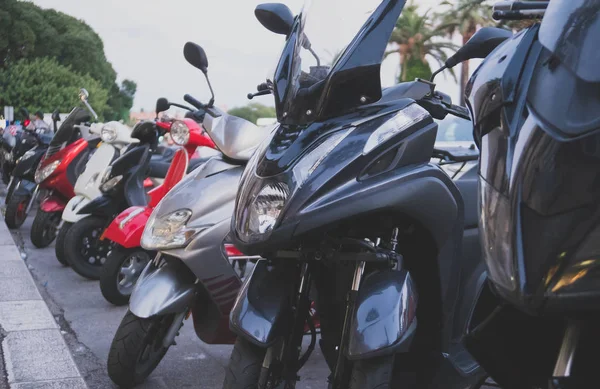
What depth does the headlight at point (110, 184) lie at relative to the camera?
620 centimetres

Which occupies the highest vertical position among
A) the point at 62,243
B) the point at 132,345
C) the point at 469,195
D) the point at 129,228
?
the point at 469,195

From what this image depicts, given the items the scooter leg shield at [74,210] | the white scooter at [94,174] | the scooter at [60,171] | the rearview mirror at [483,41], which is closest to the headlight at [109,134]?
the white scooter at [94,174]

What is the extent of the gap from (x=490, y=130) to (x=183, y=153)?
3752 millimetres

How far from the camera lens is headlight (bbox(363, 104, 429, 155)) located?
244 centimetres

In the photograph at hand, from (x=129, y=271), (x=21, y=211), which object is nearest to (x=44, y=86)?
(x=21, y=211)

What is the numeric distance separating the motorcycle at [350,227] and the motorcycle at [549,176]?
2.11 ft

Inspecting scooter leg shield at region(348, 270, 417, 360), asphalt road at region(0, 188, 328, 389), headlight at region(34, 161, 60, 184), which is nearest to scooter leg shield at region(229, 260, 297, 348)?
scooter leg shield at region(348, 270, 417, 360)

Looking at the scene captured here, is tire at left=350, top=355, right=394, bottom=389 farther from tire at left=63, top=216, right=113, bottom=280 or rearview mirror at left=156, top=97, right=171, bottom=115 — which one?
tire at left=63, top=216, right=113, bottom=280

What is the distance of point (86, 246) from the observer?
6.36 meters

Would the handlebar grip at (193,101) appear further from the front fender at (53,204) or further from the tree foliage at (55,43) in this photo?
the tree foliage at (55,43)

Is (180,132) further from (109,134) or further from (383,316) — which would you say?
(383,316)

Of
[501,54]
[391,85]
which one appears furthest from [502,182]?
[391,85]

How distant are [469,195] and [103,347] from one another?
2249 mm

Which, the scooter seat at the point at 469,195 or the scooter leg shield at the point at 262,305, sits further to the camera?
the scooter seat at the point at 469,195
